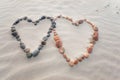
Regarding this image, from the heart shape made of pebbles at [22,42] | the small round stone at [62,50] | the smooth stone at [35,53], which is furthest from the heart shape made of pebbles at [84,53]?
the smooth stone at [35,53]

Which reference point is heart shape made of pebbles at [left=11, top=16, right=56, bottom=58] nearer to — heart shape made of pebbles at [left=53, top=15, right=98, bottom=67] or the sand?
the sand

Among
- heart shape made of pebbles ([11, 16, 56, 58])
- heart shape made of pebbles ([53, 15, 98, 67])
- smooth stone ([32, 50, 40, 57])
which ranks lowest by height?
heart shape made of pebbles ([53, 15, 98, 67])

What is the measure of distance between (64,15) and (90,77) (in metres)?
2.39

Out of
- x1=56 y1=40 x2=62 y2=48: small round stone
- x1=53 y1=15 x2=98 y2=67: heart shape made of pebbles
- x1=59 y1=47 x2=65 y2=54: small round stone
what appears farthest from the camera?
x1=56 y1=40 x2=62 y2=48: small round stone

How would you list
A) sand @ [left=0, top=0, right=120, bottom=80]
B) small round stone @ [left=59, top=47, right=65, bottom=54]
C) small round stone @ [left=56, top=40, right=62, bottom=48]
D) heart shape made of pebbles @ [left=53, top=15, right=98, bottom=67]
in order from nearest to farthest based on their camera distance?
1. sand @ [left=0, top=0, right=120, bottom=80]
2. heart shape made of pebbles @ [left=53, top=15, right=98, bottom=67]
3. small round stone @ [left=59, top=47, right=65, bottom=54]
4. small round stone @ [left=56, top=40, right=62, bottom=48]

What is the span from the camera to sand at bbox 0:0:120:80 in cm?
450

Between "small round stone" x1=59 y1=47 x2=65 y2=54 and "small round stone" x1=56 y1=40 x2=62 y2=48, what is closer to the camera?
"small round stone" x1=59 y1=47 x2=65 y2=54

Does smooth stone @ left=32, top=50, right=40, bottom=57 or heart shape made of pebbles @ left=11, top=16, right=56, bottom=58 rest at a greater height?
heart shape made of pebbles @ left=11, top=16, right=56, bottom=58

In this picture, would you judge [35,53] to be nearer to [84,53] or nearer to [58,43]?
[58,43]

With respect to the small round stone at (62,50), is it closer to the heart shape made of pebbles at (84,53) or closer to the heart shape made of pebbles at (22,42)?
the heart shape made of pebbles at (84,53)

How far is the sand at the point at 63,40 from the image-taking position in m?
4.50

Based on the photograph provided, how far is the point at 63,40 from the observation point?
5.32 meters

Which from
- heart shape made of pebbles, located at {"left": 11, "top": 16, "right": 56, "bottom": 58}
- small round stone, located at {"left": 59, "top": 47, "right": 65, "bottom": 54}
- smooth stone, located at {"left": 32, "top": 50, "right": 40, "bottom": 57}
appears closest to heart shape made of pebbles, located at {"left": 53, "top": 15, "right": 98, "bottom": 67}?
small round stone, located at {"left": 59, "top": 47, "right": 65, "bottom": 54}

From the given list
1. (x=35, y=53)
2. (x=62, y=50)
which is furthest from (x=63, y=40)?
(x=35, y=53)
